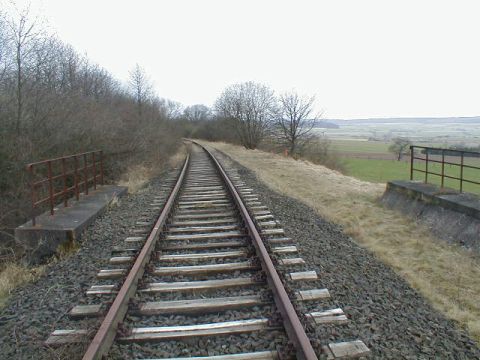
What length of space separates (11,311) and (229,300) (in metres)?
2.34

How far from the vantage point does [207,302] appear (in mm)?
4152

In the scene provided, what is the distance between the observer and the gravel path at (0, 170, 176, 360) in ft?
11.3

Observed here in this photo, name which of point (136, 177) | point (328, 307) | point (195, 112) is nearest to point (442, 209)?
point (328, 307)

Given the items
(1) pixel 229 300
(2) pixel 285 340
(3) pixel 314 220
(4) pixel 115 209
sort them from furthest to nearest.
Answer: (4) pixel 115 209 < (3) pixel 314 220 < (1) pixel 229 300 < (2) pixel 285 340

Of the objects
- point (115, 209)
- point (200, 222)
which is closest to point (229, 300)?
point (200, 222)

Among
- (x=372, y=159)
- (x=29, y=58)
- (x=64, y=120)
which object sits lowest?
(x=372, y=159)

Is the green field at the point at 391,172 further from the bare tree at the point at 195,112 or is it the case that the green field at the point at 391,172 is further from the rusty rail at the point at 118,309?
the bare tree at the point at 195,112

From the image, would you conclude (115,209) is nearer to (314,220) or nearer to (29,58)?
(314,220)

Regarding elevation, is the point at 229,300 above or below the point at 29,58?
below

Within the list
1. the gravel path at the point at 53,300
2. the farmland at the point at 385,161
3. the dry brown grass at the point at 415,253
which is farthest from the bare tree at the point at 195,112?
the gravel path at the point at 53,300

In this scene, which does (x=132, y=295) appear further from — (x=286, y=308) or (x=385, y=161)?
(x=385, y=161)

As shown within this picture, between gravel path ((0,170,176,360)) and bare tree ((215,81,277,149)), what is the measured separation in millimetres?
38728

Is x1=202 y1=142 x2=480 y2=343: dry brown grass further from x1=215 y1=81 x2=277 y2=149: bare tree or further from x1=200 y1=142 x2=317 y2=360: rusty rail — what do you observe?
x1=215 y1=81 x2=277 y2=149: bare tree

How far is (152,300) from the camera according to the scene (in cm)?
430
